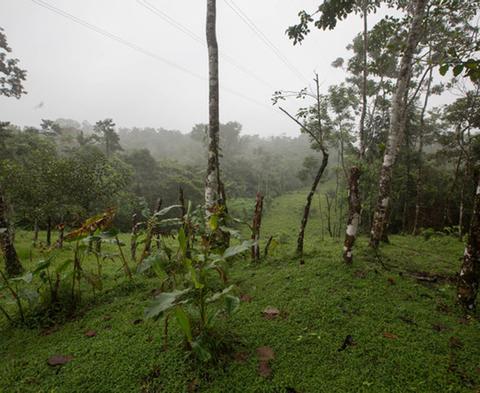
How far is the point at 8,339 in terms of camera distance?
114 inches

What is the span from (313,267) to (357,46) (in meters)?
14.3

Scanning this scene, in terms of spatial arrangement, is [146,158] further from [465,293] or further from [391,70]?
[465,293]

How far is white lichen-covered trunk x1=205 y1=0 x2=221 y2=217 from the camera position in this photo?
5863mm

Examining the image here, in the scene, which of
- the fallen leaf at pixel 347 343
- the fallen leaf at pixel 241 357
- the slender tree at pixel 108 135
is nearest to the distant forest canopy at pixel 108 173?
the slender tree at pixel 108 135

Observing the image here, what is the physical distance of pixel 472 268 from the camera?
9.76 ft

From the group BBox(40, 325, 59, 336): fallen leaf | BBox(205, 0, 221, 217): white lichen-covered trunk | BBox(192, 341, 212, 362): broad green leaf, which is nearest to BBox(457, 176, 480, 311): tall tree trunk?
BBox(192, 341, 212, 362): broad green leaf

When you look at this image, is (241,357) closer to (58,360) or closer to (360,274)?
(58,360)

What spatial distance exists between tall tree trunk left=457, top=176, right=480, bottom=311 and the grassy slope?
18 centimetres

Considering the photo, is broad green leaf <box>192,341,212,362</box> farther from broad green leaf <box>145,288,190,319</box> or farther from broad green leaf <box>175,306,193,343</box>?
broad green leaf <box>145,288,190,319</box>

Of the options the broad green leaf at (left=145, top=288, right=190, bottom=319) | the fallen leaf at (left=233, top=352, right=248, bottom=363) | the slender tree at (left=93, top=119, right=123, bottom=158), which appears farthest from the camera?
the slender tree at (left=93, top=119, right=123, bottom=158)

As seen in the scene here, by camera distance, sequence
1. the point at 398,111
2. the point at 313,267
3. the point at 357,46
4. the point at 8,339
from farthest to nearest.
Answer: the point at 357,46 → the point at 398,111 → the point at 313,267 → the point at 8,339

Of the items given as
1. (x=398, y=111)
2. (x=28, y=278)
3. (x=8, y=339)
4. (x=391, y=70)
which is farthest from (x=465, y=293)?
(x=391, y=70)

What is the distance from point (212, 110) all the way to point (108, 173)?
16.9 feet

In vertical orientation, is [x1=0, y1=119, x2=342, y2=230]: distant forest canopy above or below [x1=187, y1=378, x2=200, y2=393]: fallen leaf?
above
